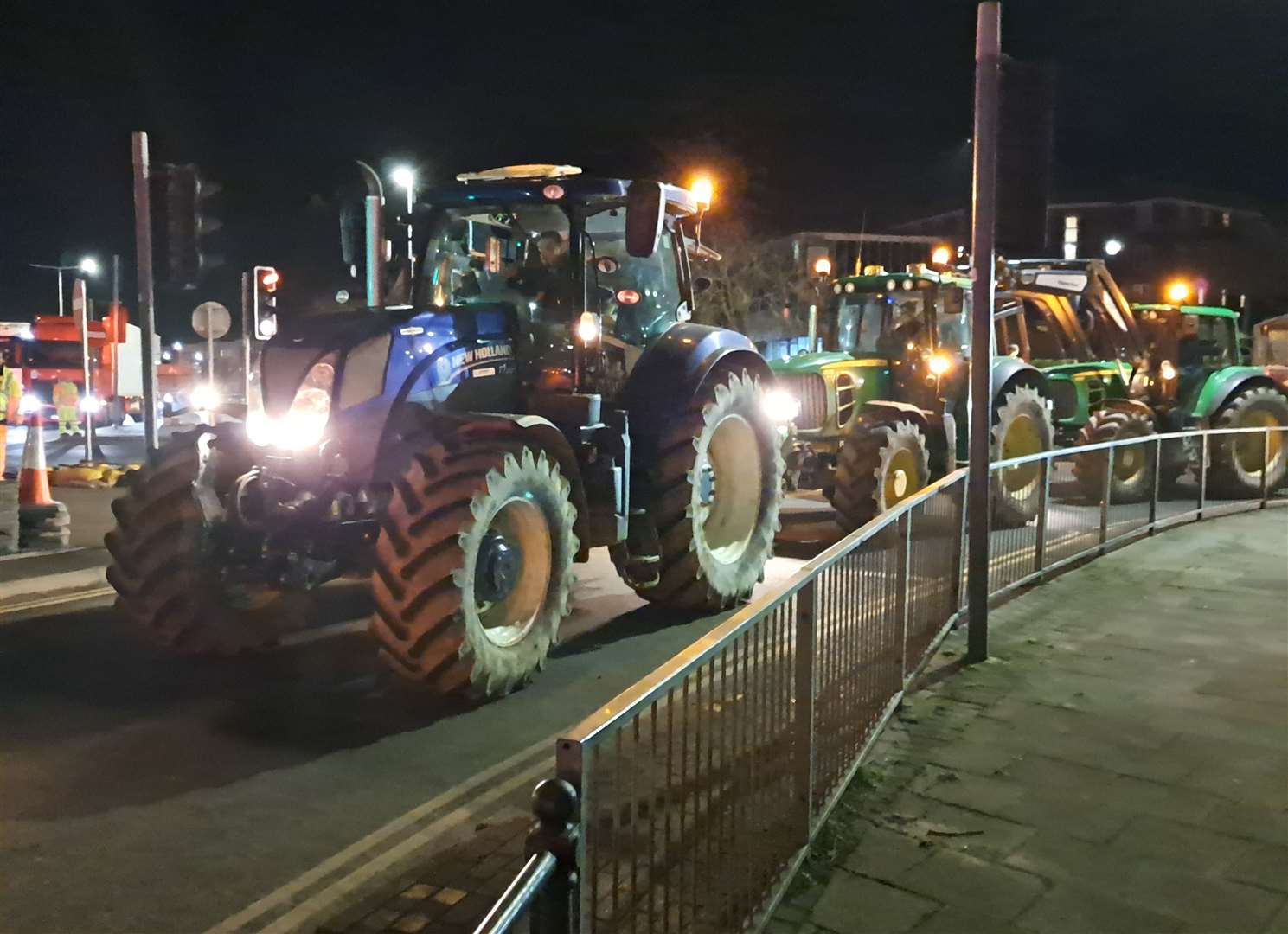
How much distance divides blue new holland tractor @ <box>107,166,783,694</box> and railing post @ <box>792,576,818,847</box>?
232cm

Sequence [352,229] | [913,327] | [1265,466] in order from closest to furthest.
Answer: [352,229], [913,327], [1265,466]

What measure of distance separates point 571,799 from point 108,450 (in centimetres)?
2490

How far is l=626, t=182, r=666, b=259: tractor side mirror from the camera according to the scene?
7.10m

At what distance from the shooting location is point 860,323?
13.1 meters

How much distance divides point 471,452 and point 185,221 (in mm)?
4999

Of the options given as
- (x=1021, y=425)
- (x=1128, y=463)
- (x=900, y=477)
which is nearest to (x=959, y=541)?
(x=900, y=477)

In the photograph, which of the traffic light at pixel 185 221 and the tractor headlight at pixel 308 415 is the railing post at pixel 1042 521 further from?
the traffic light at pixel 185 221

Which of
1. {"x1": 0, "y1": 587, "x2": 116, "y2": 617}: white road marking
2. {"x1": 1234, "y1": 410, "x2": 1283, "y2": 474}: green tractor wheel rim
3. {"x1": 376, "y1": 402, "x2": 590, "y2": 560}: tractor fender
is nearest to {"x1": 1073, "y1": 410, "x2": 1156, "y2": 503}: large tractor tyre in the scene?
{"x1": 1234, "y1": 410, "x2": 1283, "y2": 474}: green tractor wheel rim

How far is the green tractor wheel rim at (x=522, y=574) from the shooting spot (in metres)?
6.73

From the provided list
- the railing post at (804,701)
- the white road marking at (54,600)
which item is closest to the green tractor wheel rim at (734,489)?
the white road marking at (54,600)

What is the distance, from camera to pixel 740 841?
3.77 metres

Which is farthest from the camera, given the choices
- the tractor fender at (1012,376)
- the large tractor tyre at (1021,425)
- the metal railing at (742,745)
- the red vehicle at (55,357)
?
the red vehicle at (55,357)

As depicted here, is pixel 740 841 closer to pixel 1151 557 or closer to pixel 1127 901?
pixel 1127 901

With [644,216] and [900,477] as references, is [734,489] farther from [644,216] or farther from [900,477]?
[644,216]
